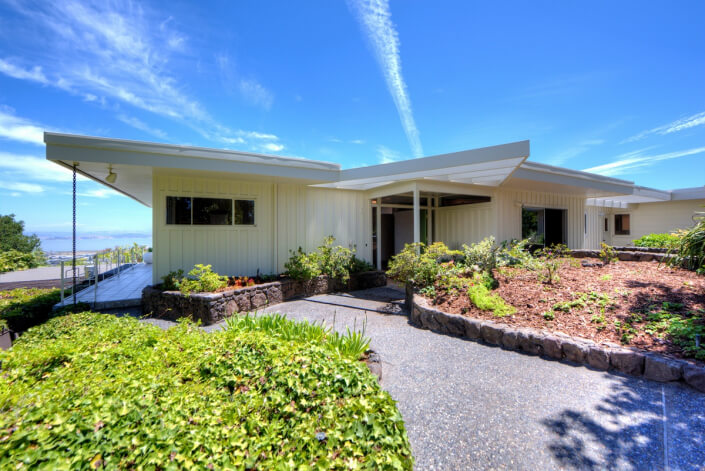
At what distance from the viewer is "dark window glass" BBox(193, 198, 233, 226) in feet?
23.1

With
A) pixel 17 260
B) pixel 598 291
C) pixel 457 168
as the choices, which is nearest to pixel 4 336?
pixel 457 168

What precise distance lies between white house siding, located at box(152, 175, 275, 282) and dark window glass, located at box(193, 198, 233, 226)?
12cm

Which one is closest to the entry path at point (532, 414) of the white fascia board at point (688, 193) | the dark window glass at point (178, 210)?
the dark window glass at point (178, 210)

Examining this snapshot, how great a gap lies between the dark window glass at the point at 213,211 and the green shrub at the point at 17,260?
13.4 metres

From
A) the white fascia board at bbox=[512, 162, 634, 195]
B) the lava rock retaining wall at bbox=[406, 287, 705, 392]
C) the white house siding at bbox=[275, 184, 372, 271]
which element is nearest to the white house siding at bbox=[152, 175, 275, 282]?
the white house siding at bbox=[275, 184, 372, 271]

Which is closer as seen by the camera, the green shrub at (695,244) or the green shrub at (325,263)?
the green shrub at (695,244)

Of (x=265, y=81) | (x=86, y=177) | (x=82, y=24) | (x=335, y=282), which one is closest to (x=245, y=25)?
(x=265, y=81)

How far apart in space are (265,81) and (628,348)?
1009 centimetres

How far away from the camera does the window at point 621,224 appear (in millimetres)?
14875

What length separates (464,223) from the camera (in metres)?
9.80

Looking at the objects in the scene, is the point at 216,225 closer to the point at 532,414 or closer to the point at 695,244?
the point at 532,414

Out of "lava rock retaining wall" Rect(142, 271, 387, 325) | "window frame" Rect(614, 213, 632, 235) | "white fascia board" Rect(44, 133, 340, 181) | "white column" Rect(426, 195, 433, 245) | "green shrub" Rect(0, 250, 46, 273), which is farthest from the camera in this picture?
"window frame" Rect(614, 213, 632, 235)

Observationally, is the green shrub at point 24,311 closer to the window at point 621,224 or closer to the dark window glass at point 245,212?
the dark window glass at point 245,212

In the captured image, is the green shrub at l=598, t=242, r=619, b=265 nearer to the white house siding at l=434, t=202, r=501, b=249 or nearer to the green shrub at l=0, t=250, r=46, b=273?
the white house siding at l=434, t=202, r=501, b=249
